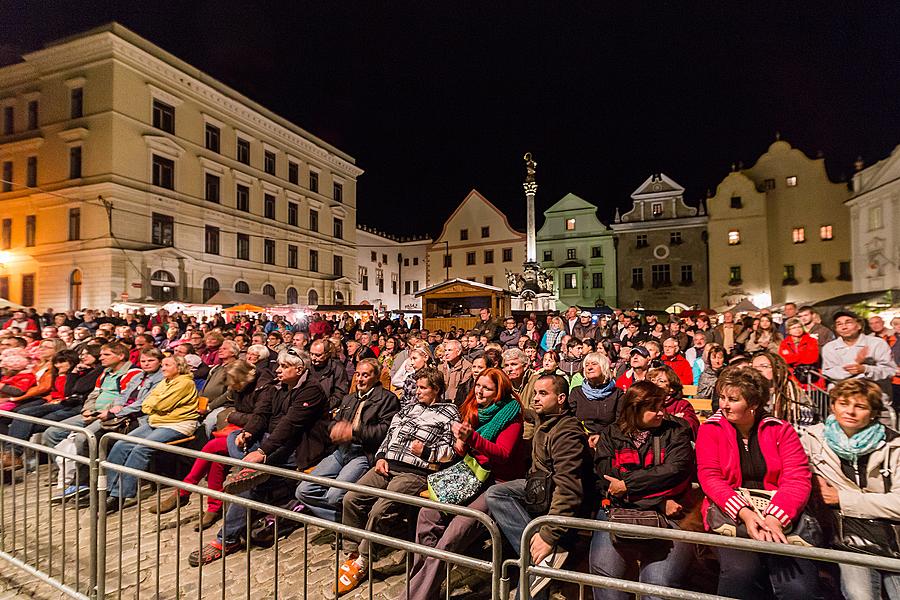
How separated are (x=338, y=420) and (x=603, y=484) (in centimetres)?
298

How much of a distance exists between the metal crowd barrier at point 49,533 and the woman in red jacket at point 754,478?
4498 millimetres

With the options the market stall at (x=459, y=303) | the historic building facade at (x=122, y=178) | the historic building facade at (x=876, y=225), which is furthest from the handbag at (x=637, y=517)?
the historic building facade at (x=876, y=225)

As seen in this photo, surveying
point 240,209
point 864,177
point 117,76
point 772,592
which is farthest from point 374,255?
point 772,592

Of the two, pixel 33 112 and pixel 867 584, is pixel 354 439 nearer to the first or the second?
pixel 867 584

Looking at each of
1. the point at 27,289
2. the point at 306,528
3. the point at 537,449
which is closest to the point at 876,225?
the point at 537,449

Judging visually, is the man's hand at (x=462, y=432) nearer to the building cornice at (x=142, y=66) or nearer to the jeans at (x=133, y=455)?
the jeans at (x=133, y=455)

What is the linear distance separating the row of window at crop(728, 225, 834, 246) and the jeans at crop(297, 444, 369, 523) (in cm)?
3824

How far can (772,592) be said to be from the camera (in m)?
2.99

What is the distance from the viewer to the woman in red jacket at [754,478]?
114 inches

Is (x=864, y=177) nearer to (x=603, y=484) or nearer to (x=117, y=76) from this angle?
(x=603, y=484)

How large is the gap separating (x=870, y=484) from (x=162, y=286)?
113ft

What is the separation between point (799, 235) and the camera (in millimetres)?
35031

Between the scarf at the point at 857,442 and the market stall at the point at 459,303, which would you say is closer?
the scarf at the point at 857,442

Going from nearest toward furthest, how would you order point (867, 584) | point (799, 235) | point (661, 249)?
point (867, 584) < point (799, 235) < point (661, 249)
